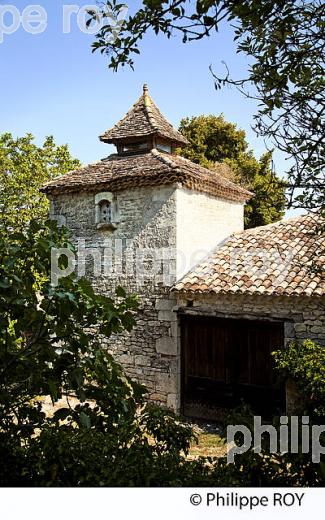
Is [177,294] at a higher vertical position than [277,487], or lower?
higher

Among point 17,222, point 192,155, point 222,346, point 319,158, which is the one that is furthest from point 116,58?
point 192,155

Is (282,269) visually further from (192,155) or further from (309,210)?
(192,155)

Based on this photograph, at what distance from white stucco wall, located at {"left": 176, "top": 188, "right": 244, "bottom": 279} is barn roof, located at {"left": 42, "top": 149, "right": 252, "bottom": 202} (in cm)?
24

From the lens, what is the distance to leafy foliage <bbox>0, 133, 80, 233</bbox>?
15.7 meters

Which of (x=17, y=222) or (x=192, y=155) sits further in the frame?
(x=192, y=155)

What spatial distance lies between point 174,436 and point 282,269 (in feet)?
20.2

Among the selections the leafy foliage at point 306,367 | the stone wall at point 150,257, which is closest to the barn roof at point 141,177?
the stone wall at point 150,257

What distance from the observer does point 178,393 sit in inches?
372

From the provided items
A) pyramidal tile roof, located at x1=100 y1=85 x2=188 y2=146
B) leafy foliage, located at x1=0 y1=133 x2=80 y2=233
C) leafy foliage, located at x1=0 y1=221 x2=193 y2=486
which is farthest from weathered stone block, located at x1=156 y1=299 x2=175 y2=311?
leafy foliage, located at x1=0 y1=133 x2=80 y2=233

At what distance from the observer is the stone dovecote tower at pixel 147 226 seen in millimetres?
9500

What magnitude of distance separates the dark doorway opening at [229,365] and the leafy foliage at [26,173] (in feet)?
26.7

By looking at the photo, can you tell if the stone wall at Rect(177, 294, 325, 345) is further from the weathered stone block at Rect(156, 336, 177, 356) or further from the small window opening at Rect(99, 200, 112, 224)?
the small window opening at Rect(99, 200, 112, 224)

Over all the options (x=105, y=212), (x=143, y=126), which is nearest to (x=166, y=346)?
(x=105, y=212)

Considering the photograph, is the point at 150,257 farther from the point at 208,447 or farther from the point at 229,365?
the point at 208,447
